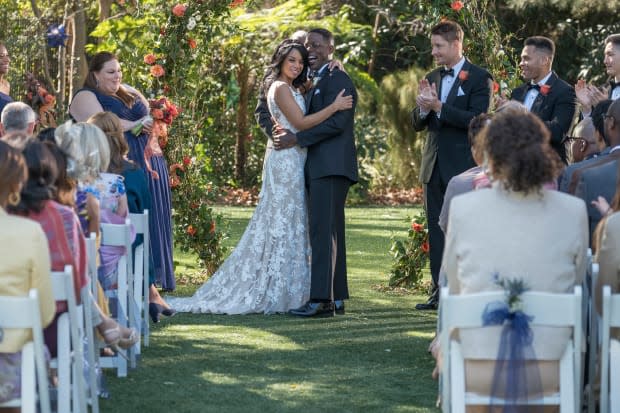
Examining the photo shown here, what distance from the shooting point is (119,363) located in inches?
245

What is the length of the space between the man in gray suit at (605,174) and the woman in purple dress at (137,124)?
12.3 ft

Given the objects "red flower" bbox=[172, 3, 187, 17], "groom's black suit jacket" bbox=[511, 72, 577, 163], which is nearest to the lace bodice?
"red flower" bbox=[172, 3, 187, 17]

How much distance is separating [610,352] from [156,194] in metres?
4.86

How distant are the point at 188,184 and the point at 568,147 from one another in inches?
135

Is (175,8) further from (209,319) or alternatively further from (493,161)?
(493,161)

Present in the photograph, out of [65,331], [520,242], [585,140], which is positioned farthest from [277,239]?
[520,242]

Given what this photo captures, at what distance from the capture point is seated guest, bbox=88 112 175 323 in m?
6.75

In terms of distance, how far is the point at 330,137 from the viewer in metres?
8.20

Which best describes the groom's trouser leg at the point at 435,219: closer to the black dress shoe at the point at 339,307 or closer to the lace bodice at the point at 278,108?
the black dress shoe at the point at 339,307

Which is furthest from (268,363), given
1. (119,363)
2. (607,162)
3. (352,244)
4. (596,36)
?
(596,36)

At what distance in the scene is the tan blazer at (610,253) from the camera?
447cm

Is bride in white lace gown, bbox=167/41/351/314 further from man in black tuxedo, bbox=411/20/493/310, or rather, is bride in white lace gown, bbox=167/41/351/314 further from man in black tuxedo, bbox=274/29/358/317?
man in black tuxedo, bbox=411/20/493/310

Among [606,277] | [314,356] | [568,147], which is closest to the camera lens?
[606,277]

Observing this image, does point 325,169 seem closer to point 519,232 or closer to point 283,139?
point 283,139
